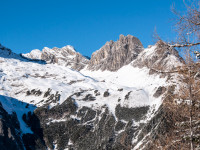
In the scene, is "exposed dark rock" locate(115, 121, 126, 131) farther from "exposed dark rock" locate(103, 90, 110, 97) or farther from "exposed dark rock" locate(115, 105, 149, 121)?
"exposed dark rock" locate(103, 90, 110, 97)

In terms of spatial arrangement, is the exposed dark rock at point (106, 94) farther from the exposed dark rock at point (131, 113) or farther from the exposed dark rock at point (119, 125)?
the exposed dark rock at point (119, 125)

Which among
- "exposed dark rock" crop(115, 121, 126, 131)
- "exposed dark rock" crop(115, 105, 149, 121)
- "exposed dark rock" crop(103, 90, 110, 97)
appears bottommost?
"exposed dark rock" crop(115, 121, 126, 131)

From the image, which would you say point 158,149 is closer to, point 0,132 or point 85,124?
point 0,132

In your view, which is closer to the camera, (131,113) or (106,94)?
(131,113)

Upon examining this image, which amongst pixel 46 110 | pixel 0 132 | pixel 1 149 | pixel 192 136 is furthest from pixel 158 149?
pixel 46 110

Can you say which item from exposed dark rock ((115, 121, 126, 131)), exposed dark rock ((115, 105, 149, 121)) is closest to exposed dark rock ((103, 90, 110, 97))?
exposed dark rock ((115, 105, 149, 121))

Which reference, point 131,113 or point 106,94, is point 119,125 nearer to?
point 131,113

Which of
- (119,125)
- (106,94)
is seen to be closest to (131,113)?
(119,125)

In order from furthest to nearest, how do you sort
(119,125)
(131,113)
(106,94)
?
(106,94) < (131,113) < (119,125)

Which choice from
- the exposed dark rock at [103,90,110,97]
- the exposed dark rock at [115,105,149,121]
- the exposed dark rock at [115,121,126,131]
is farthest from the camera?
the exposed dark rock at [103,90,110,97]

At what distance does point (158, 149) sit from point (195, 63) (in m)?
4.27

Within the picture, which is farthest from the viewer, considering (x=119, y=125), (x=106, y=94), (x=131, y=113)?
(x=106, y=94)

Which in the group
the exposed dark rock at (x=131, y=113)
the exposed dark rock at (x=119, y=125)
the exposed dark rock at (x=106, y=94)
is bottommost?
the exposed dark rock at (x=119, y=125)

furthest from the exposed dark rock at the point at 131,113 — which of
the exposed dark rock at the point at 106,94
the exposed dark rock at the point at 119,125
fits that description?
the exposed dark rock at the point at 106,94
